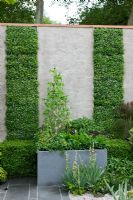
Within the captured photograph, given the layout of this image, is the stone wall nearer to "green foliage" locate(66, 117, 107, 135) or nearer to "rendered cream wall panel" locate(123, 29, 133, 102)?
"rendered cream wall panel" locate(123, 29, 133, 102)

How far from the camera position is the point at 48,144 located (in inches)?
288

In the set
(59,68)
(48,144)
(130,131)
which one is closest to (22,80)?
(59,68)

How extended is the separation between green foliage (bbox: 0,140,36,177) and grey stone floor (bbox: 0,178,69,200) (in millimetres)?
588

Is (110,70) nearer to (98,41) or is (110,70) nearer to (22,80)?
(98,41)

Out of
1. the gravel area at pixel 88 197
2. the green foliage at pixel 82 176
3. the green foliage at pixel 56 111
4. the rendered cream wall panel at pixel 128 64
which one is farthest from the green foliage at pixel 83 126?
the gravel area at pixel 88 197

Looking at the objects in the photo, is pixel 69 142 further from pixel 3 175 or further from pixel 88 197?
pixel 3 175

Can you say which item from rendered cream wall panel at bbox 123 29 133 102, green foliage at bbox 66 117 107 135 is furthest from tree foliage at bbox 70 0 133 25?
green foliage at bbox 66 117 107 135

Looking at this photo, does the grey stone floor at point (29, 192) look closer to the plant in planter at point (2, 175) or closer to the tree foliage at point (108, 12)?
the plant in planter at point (2, 175)

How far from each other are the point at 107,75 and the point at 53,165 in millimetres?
2666

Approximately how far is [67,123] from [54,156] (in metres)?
1.11

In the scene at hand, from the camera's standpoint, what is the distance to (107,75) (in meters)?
8.97

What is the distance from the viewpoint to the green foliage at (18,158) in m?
8.02

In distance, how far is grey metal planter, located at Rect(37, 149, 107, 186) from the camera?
7184 mm

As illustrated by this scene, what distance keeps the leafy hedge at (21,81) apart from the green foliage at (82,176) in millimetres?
2124
